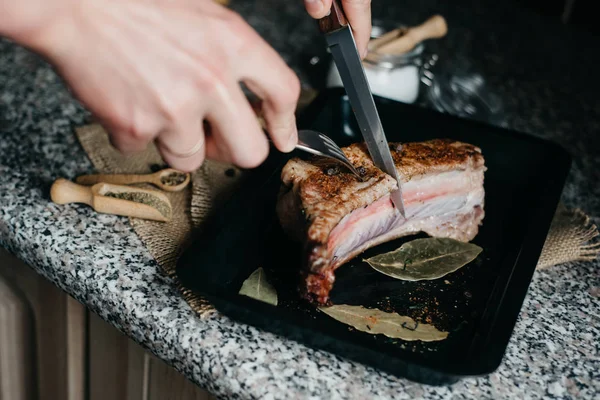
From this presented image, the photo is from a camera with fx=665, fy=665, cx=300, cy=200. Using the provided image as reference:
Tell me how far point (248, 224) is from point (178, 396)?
0.31 m

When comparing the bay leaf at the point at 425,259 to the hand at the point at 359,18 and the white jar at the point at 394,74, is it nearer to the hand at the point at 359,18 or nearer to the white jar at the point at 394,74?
the hand at the point at 359,18

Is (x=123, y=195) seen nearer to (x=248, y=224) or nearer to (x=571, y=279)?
Result: (x=248, y=224)

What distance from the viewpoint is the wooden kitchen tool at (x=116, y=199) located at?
1191mm

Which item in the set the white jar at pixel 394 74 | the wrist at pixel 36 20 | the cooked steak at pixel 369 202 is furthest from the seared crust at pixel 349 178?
the wrist at pixel 36 20

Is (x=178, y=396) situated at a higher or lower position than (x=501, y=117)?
lower

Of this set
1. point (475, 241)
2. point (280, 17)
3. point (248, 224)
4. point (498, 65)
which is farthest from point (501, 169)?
point (280, 17)

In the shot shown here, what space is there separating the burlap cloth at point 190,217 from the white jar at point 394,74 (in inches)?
18.3

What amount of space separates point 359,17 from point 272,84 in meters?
0.32

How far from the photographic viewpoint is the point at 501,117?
1696 mm

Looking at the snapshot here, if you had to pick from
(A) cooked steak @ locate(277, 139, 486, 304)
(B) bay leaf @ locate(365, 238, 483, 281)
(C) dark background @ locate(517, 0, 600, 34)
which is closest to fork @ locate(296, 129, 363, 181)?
(A) cooked steak @ locate(277, 139, 486, 304)

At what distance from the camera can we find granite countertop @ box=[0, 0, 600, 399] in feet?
3.15

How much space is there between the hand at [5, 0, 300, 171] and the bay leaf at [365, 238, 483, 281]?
0.40 metres

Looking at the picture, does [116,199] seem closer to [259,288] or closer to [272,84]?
[259,288]

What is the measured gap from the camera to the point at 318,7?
3.21 feet
